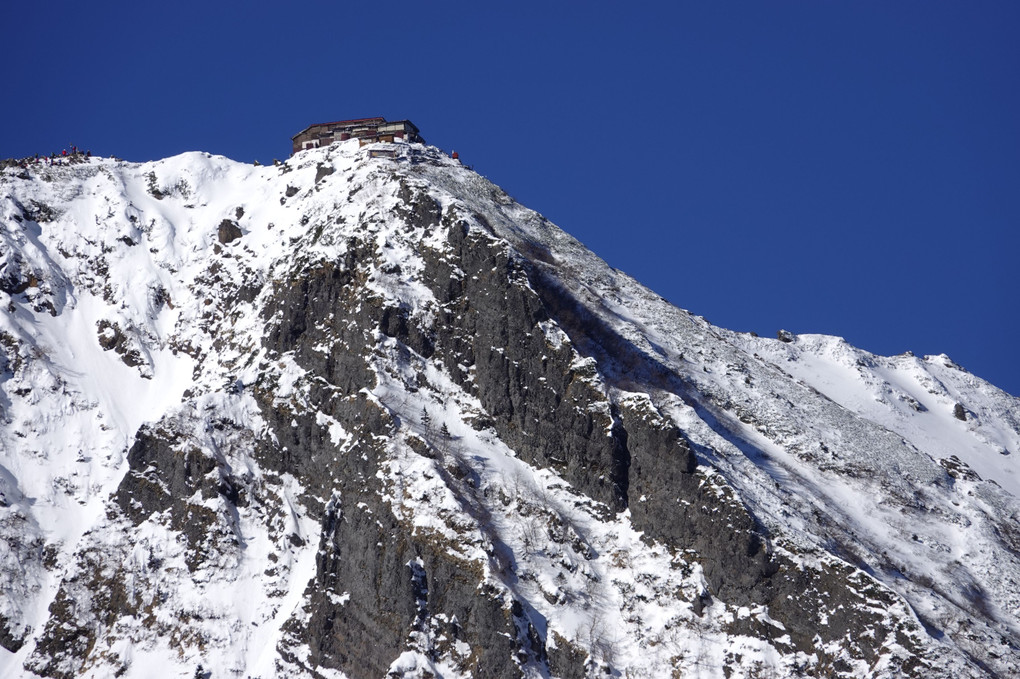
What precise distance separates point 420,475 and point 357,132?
2482 inches

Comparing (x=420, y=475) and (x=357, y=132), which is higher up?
(x=357, y=132)

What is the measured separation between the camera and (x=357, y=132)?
148m

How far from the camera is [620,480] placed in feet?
326

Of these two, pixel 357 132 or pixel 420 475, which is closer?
pixel 420 475

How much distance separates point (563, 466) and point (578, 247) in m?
43.5

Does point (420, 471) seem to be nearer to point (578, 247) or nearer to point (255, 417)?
point (255, 417)

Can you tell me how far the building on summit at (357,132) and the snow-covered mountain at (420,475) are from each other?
14181mm

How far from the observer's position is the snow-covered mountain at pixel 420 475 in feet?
293

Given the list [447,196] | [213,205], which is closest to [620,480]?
[447,196]

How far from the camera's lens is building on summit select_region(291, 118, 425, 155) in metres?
148

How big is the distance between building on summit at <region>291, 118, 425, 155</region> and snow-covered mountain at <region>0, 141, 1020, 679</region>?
1418 cm

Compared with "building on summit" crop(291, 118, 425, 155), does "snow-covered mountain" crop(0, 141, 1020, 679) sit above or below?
below

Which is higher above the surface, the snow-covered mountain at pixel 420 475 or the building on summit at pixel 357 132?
the building on summit at pixel 357 132

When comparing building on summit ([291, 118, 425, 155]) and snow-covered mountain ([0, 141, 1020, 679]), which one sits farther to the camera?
building on summit ([291, 118, 425, 155])
